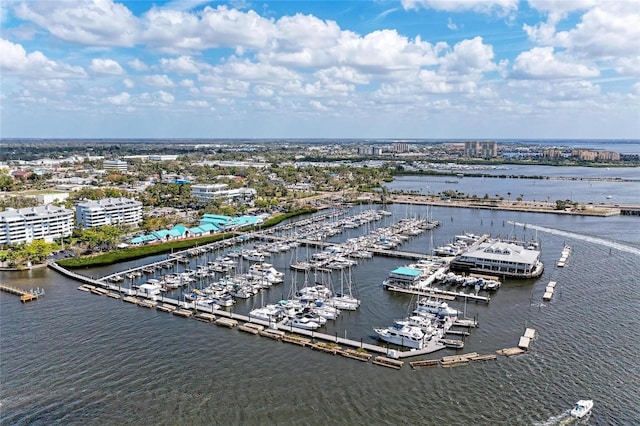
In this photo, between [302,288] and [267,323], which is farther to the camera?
[302,288]

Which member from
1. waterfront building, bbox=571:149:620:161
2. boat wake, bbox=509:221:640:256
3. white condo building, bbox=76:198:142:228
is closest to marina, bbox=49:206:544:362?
boat wake, bbox=509:221:640:256

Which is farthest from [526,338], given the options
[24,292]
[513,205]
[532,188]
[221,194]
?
[532,188]

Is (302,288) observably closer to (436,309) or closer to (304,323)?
(304,323)

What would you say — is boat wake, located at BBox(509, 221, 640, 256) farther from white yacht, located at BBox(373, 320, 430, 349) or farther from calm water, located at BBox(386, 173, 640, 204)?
white yacht, located at BBox(373, 320, 430, 349)

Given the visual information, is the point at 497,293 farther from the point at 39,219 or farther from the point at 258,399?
the point at 39,219

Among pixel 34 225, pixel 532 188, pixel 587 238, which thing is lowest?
pixel 587 238

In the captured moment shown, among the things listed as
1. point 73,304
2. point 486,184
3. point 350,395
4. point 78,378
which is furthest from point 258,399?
point 486,184
